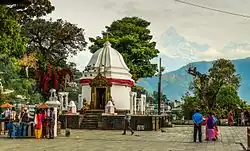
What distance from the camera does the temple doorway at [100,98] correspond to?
3831cm

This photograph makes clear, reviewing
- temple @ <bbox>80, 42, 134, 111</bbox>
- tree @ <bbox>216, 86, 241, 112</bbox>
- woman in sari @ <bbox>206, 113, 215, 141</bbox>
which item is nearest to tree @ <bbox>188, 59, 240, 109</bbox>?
tree @ <bbox>216, 86, 241, 112</bbox>

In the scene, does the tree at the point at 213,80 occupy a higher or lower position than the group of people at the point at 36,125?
higher

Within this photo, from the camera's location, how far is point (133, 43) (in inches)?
2009

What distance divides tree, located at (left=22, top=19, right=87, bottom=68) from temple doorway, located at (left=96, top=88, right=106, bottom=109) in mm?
9964

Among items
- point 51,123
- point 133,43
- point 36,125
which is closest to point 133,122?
point 51,123

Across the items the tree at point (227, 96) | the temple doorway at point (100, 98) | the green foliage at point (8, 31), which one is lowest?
the temple doorway at point (100, 98)

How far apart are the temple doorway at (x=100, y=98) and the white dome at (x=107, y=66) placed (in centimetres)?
176

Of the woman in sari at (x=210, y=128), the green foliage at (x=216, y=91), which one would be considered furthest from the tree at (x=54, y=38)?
the woman in sari at (x=210, y=128)

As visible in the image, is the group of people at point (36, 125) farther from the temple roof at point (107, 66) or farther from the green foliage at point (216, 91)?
the green foliage at point (216, 91)

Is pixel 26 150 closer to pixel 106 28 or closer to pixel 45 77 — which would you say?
pixel 45 77

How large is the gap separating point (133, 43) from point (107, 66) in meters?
10.8

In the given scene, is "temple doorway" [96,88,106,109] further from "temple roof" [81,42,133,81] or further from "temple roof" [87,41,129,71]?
"temple roof" [87,41,129,71]

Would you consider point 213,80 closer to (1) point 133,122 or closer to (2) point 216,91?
(2) point 216,91

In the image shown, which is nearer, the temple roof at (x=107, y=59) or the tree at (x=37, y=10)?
the tree at (x=37, y=10)
